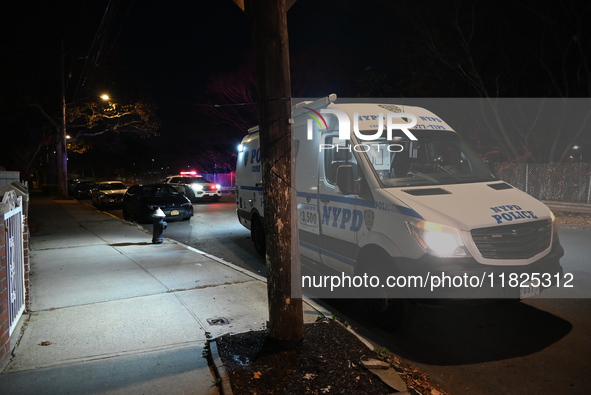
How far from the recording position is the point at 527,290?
175 inches

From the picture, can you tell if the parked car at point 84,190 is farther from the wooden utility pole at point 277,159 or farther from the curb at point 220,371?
the wooden utility pole at point 277,159

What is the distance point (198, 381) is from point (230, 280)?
3.02m

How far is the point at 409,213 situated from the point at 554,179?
1584 cm

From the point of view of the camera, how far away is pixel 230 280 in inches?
263

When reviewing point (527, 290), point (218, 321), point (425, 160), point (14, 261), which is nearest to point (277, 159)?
point (218, 321)

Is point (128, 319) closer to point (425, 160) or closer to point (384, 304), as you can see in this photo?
point (384, 304)

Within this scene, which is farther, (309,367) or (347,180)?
(347,180)

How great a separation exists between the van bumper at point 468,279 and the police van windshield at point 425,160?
120cm

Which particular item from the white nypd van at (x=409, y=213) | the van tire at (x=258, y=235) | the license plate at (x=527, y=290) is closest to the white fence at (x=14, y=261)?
the white nypd van at (x=409, y=213)

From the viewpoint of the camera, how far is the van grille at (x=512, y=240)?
437 centimetres

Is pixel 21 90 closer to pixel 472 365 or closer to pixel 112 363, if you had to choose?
pixel 112 363

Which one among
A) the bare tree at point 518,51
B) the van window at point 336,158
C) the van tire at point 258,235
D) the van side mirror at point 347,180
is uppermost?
the bare tree at point 518,51

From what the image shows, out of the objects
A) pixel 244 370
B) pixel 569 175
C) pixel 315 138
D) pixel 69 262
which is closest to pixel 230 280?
pixel 315 138

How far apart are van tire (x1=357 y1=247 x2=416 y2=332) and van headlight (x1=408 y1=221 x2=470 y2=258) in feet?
1.71
